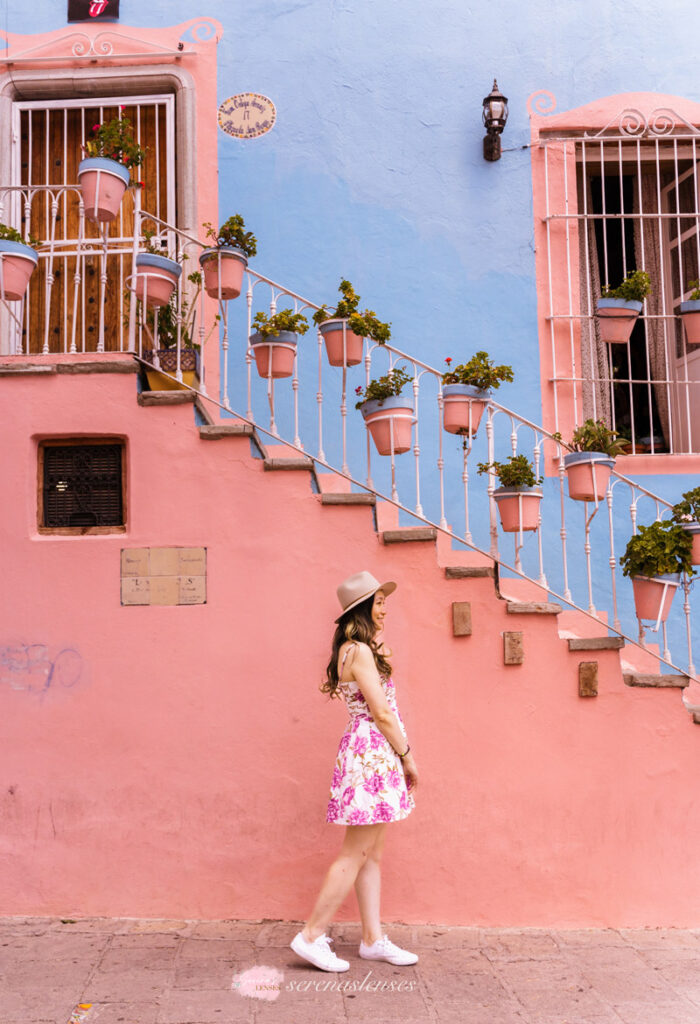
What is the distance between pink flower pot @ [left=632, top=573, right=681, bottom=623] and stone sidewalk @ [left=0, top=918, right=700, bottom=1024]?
5.20ft

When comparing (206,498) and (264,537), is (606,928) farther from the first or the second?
(206,498)

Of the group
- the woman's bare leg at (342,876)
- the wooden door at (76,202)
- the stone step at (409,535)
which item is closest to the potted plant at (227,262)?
the stone step at (409,535)

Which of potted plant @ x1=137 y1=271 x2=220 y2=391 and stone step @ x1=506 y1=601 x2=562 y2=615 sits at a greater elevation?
potted plant @ x1=137 y1=271 x2=220 y2=391

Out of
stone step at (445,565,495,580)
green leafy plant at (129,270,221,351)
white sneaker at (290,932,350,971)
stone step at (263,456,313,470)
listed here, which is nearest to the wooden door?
green leafy plant at (129,270,221,351)

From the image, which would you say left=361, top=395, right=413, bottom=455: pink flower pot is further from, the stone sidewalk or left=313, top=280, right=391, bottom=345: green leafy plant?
the stone sidewalk

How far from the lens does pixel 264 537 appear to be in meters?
5.10

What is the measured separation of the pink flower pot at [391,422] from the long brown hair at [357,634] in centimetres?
110

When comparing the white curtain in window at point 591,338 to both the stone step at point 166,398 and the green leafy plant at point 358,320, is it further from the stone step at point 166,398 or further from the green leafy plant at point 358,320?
the stone step at point 166,398

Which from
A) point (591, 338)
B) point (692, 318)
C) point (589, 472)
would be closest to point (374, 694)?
point (589, 472)

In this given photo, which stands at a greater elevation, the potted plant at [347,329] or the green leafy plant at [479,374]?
the potted plant at [347,329]

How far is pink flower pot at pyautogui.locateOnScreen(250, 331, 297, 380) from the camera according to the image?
17.4 feet

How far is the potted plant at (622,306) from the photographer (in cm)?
605

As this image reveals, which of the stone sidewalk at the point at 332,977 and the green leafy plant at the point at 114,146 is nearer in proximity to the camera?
the stone sidewalk at the point at 332,977

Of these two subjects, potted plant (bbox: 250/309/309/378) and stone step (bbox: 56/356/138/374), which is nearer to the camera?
stone step (bbox: 56/356/138/374)
